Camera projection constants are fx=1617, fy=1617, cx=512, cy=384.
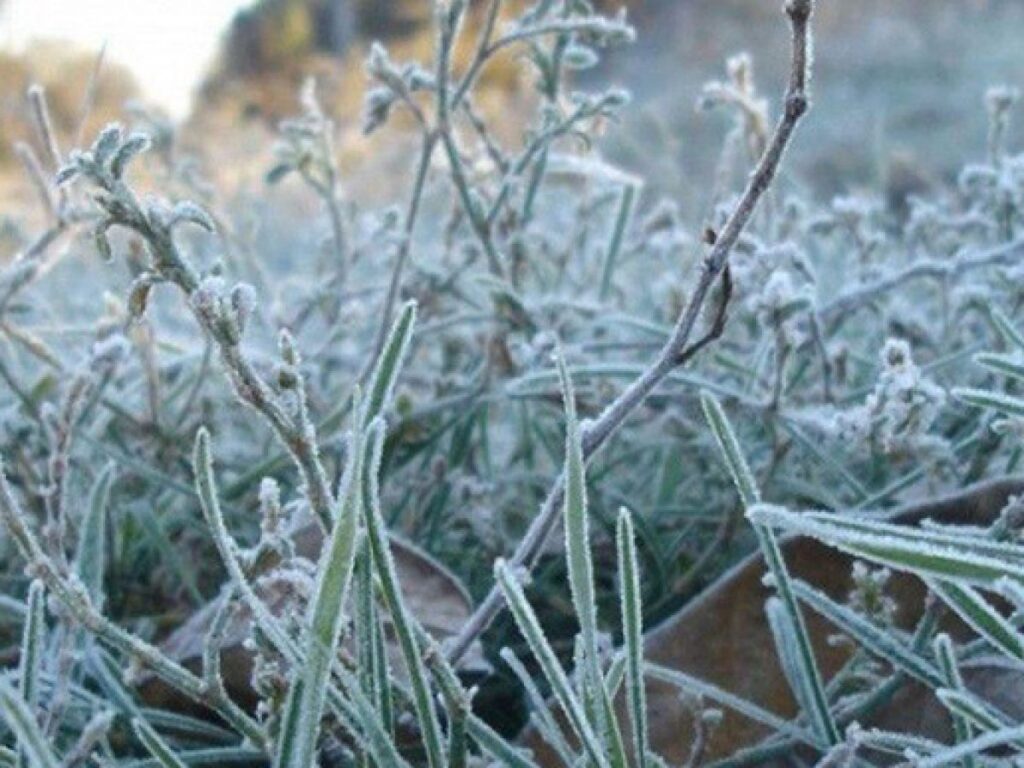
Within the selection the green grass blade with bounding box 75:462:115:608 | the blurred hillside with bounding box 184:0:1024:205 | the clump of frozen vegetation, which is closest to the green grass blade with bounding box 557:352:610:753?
the clump of frozen vegetation

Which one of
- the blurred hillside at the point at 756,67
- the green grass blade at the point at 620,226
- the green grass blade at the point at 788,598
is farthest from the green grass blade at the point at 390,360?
the blurred hillside at the point at 756,67

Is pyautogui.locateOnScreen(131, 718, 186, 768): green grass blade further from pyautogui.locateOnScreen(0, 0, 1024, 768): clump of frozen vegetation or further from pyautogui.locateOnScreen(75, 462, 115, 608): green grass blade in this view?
pyautogui.locateOnScreen(75, 462, 115, 608): green grass blade

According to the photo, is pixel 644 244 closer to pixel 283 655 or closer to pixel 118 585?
pixel 118 585

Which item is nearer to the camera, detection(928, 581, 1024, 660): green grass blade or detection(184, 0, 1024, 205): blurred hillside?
detection(928, 581, 1024, 660): green grass blade

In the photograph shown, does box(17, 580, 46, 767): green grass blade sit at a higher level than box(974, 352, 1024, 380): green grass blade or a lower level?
lower

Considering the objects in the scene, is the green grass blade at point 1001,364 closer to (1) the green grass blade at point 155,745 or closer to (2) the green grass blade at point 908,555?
(2) the green grass blade at point 908,555

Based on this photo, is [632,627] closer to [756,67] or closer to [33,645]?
[33,645]

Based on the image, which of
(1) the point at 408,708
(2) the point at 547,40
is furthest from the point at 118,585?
(2) the point at 547,40

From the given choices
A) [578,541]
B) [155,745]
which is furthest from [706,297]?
[155,745]
